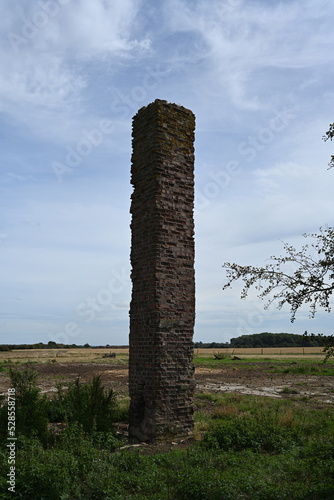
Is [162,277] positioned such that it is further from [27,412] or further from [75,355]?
[75,355]

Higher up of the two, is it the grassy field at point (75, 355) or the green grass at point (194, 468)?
the green grass at point (194, 468)

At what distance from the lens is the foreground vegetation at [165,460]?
5.29 m

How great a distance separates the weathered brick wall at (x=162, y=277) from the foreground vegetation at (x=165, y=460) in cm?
71

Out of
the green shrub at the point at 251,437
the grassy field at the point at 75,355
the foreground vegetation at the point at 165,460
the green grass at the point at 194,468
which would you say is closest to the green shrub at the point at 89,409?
the foreground vegetation at the point at 165,460

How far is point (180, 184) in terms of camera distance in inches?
348

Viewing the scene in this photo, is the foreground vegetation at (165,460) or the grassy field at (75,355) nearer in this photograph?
the foreground vegetation at (165,460)

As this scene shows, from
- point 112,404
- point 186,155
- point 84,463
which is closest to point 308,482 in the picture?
point 84,463

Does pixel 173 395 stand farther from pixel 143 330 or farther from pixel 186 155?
pixel 186 155

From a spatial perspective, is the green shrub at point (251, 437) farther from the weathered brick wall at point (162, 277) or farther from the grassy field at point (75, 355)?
the grassy field at point (75, 355)

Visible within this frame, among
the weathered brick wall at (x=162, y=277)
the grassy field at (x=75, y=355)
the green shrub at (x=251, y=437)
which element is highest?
the weathered brick wall at (x=162, y=277)

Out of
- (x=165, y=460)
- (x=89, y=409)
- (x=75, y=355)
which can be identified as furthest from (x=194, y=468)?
(x=75, y=355)

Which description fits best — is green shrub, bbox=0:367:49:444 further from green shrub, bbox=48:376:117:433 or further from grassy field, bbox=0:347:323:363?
grassy field, bbox=0:347:323:363

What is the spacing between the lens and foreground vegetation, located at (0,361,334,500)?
17.3 feet

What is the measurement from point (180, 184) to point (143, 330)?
120 inches
